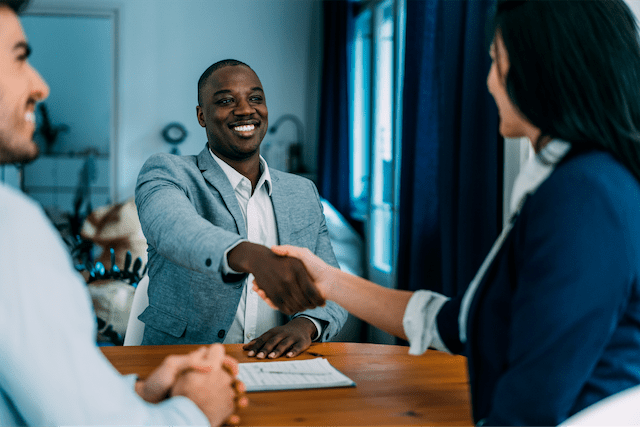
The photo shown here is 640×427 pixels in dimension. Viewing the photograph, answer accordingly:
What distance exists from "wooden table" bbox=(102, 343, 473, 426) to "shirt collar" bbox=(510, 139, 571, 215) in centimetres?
41

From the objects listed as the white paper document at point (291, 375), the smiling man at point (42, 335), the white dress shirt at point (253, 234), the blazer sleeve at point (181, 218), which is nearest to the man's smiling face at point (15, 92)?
the smiling man at point (42, 335)

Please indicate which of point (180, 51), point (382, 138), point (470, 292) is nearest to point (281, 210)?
point (470, 292)

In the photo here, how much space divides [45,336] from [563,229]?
63 centimetres

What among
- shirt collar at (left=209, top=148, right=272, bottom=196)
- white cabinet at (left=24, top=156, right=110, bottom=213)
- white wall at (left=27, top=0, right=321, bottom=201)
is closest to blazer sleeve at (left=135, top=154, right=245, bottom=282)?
shirt collar at (left=209, top=148, right=272, bottom=196)

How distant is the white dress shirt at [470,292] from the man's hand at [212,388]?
369mm

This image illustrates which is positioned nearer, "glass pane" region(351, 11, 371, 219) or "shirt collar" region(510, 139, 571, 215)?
"shirt collar" region(510, 139, 571, 215)

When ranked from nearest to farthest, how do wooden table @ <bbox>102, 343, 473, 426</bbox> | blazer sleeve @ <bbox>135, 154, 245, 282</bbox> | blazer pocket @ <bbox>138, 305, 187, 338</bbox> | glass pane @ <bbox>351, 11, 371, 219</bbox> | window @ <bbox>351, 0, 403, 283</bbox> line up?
1. wooden table @ <bbox>102, 343, 473, 426</bbox>
2. blazer sleeve @ <bbox>135, 154, 245, 282</bbox>
3. blazer pocket @ <bbox>138, 305, 187, 338</bbox>
4. window @ <bbox>351, 0, 403, 283</bbox>
5. glass pane @ <bbox>351, 11, 371, 219</bbox>

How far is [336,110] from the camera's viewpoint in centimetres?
412

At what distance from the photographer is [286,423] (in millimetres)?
940

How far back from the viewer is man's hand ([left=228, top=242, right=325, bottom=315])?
1203mm

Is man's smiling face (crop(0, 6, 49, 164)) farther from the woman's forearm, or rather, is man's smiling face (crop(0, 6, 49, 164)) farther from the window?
the window

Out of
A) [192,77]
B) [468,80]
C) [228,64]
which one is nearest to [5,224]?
[228,64]

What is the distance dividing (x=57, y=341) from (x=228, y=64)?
1280 millimetres

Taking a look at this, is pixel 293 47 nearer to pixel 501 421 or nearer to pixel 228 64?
pixel 228 64
